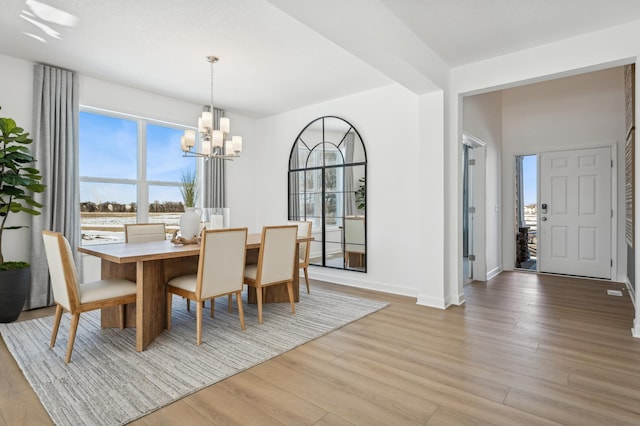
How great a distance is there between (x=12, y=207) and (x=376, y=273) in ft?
13.3

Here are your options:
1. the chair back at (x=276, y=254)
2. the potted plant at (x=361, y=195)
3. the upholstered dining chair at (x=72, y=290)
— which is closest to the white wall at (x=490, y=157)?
the potted plant at (x=361, y=195)

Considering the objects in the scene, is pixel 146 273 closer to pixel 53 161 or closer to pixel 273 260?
pixel 273 260

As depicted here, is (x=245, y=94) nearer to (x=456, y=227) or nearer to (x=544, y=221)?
(x=456, y=227)

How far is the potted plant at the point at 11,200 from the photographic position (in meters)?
3.23

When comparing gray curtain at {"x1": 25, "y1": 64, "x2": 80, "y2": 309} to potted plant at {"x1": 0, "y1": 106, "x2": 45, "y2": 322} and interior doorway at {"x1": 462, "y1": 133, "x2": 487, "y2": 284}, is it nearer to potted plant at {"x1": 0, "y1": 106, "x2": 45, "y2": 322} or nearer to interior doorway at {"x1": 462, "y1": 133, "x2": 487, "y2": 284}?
potted plant at {"x1": 0, "y1": 106, "x2": 45, "y2": 322}

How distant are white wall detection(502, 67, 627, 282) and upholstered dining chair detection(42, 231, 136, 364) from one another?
5775 millimetres

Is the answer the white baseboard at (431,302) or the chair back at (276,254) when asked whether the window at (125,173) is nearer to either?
the chair back at (276,254)

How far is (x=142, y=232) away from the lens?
384 centimetres

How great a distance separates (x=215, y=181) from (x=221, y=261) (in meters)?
2.88

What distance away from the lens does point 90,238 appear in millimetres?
4363

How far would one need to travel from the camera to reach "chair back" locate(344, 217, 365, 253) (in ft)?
15.7

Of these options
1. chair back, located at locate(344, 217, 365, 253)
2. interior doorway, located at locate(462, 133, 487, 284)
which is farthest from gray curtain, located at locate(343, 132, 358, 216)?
interior doorway, located at locate(462, 133, 487, 284)

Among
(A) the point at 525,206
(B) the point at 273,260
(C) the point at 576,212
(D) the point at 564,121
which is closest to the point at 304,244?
(B) the point at 273,260

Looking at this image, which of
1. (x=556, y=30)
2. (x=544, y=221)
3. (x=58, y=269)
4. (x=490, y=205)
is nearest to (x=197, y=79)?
(x=58, y=269)
